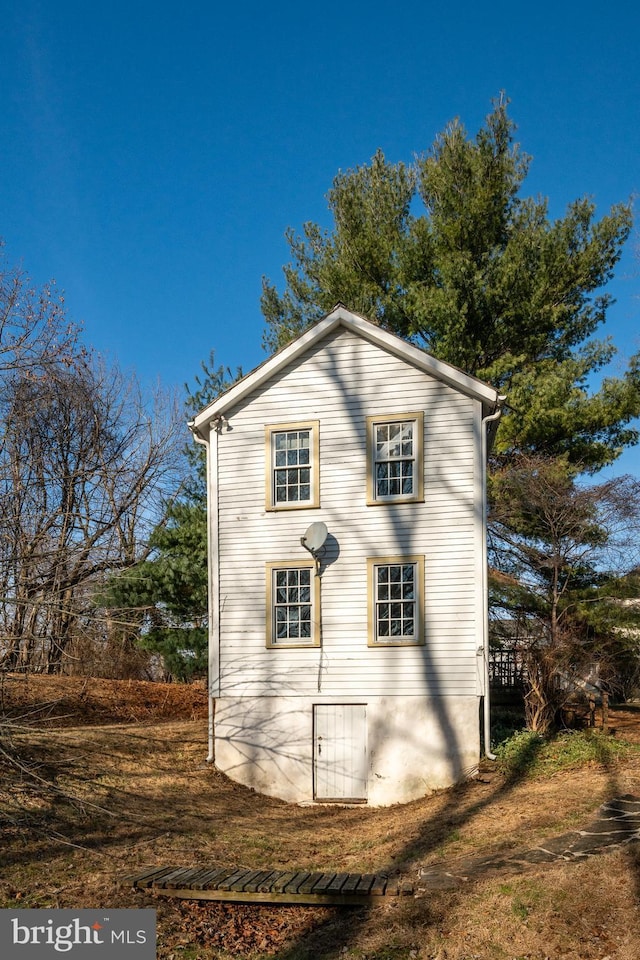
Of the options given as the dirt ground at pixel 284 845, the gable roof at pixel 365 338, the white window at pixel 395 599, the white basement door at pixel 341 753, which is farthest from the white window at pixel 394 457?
the dirt ground at pixel 284 845

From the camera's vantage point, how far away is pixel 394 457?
16172 mm

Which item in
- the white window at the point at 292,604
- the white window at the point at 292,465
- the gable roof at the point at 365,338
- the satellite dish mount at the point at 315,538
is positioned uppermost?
the gable roof at the point at 365,338

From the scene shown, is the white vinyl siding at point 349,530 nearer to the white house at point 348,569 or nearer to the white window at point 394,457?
the white house at point 348,569

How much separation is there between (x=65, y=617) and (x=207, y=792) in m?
6.60

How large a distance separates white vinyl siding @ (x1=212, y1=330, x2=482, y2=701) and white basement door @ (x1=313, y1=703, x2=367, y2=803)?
0.38 meters

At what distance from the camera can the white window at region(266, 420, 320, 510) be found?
1656cm

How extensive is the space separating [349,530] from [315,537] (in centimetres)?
75

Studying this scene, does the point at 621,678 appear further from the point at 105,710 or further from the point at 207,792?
the point at 105,710

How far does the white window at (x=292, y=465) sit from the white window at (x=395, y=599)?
184 centimetres

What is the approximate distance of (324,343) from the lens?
16.8m

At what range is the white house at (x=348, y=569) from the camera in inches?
609
